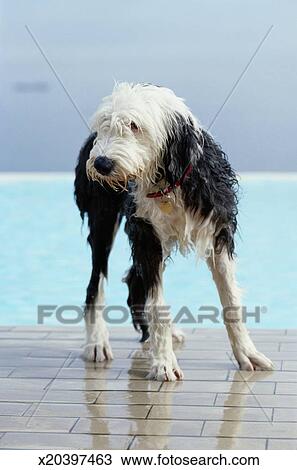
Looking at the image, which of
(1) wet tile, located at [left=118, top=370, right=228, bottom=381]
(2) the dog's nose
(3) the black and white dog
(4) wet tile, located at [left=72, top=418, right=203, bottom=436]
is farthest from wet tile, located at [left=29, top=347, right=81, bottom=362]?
(2) the dog's nose

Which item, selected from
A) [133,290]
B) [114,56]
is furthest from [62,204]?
[133,290]

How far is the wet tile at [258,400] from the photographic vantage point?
337 centimetres

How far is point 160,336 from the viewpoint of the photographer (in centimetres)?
382

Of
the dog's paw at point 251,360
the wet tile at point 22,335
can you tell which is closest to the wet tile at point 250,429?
the dog's paw at point 251,360

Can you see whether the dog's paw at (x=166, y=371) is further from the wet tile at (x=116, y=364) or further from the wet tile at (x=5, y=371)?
the wet tile at (x=5, y=371)

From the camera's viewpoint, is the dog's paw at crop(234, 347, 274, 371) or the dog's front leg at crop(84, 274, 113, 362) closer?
the dog's paw at crop(234, 347, 274, 371)

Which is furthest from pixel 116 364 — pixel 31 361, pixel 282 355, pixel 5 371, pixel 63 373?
pixel 282 355

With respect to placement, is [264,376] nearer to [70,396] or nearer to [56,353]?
[70,396]

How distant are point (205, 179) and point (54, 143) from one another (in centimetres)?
213

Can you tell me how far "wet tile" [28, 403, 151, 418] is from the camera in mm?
3271

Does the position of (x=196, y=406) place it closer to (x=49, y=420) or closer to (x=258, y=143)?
(x=49, y=420)

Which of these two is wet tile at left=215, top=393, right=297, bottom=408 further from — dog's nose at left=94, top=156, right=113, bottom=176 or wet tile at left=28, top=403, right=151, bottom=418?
dog's nose at left=94, top=156, right=113, bottom=176

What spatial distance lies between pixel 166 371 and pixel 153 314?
0.23 metres

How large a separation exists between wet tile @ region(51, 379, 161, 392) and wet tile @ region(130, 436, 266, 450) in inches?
27.3
